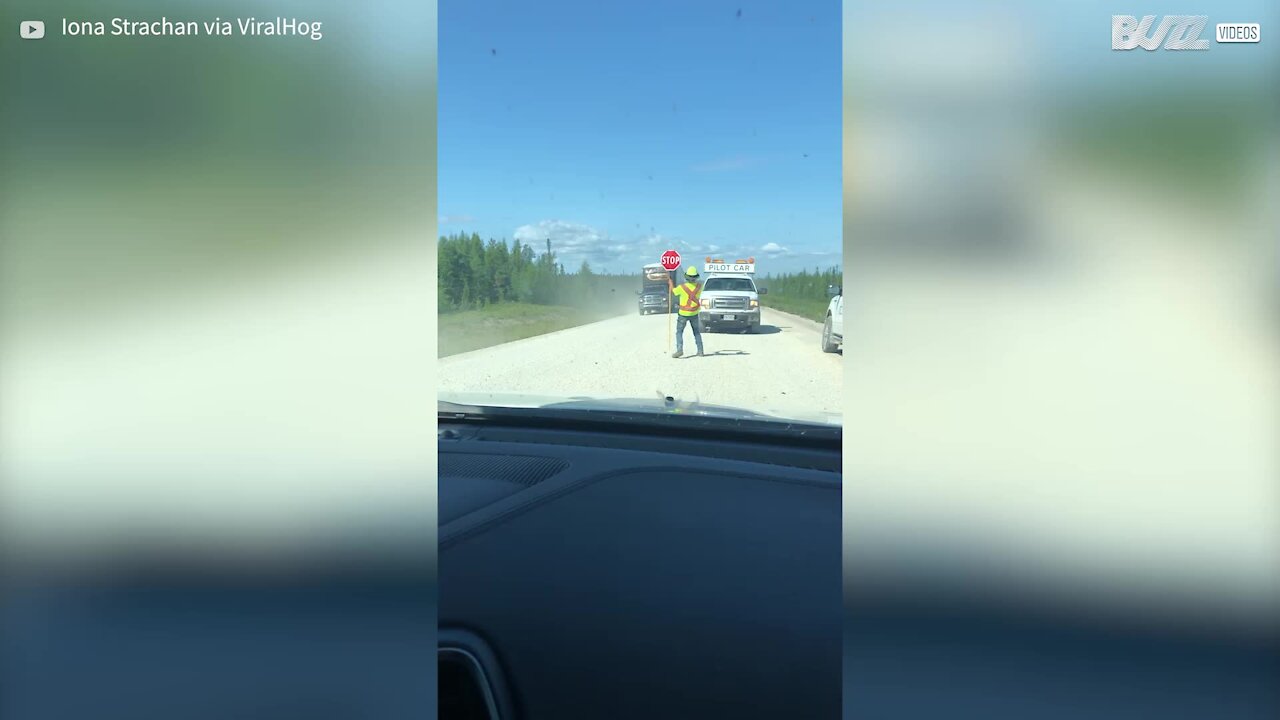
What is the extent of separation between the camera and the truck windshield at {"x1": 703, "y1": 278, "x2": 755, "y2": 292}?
66.5ft

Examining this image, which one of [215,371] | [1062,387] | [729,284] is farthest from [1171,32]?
[729,284]

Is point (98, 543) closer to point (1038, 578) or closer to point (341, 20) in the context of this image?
point (341, 20)

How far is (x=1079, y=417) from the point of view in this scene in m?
1.55

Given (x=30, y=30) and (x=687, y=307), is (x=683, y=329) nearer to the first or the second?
(x=687, y=307)

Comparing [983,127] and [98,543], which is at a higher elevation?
[983,127]

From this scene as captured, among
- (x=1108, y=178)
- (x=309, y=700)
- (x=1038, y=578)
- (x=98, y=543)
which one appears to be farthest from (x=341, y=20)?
(x=1038, y=578)

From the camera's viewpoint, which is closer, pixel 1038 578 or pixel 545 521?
pixel 1038 578

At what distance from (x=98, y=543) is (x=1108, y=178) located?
6.93ft

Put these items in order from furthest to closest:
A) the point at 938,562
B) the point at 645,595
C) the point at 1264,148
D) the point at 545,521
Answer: the point at 545,521 → the point at 645,595 → the point at 938,562 → the point at 1264,148

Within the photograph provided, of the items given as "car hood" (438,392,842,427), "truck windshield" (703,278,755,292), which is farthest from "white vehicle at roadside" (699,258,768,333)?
"car hood" (438,392,842,427)

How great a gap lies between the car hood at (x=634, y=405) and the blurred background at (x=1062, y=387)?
2.36m

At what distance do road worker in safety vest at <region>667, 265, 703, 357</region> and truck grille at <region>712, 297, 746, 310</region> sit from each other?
13.9 ft

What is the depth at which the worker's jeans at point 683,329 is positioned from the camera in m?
15.2

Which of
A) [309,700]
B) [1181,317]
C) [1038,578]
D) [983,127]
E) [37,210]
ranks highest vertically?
[983,127]
